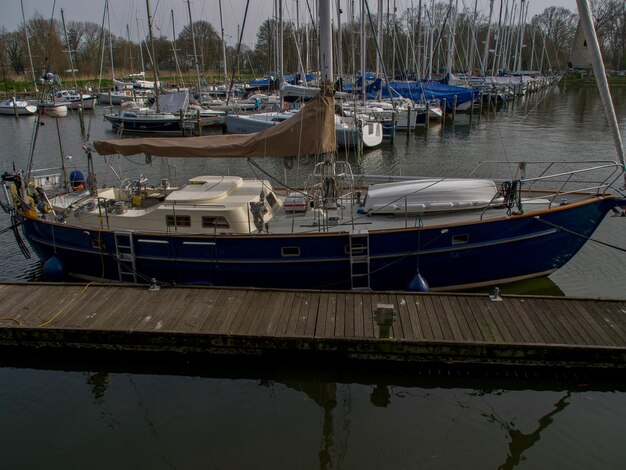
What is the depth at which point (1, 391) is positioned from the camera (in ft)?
31.8

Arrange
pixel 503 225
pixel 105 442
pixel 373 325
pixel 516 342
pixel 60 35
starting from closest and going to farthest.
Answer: pixel 105 442 → pixel 516 342 → pixel 373 325 → pixel 503 225 → pixel 60 35

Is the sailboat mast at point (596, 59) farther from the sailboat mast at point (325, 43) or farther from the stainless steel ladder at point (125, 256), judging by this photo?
Result: the stainless steel ladder at point (125, 256)

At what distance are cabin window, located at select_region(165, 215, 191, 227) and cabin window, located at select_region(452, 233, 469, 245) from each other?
6.50 m

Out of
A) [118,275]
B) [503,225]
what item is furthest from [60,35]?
[503,225]

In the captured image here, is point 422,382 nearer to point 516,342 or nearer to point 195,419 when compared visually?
point 516,342

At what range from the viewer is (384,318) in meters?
9.34

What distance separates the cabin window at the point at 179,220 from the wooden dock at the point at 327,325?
1779 mm

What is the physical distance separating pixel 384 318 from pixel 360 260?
2644 millimetres

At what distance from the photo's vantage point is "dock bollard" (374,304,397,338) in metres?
9.24

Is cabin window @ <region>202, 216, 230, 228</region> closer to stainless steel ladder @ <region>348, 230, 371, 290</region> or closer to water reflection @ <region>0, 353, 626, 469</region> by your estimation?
stainless steel ladder @ <region>348, 230, 371, 290</region>

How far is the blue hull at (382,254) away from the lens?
465 inches

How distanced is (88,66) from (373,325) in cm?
8643

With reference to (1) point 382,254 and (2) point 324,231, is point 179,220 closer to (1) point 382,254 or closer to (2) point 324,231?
(2) point 324,231

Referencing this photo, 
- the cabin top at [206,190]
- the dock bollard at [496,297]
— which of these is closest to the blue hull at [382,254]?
the cabin top at [206,190]
